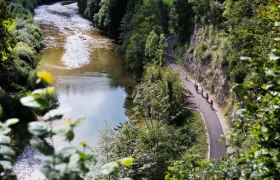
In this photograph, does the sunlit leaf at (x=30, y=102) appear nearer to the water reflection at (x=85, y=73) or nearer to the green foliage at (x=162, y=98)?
the green foliage at (x=162, y=98)

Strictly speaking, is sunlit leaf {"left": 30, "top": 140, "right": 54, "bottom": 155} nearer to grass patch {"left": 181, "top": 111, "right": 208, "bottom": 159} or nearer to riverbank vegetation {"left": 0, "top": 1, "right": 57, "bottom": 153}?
riverbank vegetation {"left": 0, "top": 1, "right": 57, "bottom": 153}

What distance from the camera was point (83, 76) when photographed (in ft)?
191

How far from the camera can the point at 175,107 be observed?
41.8 metres

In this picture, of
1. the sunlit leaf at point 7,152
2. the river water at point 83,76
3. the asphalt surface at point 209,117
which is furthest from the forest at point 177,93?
the river water at point 83,76

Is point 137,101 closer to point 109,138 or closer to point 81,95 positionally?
point 81,95

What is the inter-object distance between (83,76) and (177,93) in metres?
20.2

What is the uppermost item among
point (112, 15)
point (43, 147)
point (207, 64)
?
point (43, 147)

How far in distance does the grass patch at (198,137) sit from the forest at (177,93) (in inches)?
4.4

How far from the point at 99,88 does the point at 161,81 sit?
13530 millimetres

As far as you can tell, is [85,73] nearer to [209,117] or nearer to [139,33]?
[139,33]

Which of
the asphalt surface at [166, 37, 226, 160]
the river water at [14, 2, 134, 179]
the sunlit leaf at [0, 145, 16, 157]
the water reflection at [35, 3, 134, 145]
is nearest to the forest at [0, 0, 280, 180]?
the sunlit leaf at [0, 145, 16, 157]

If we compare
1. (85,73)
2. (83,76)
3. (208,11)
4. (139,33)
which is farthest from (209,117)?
(85,73)

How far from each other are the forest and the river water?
78.5 inches

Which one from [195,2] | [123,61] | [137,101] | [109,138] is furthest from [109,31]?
[109,138]
